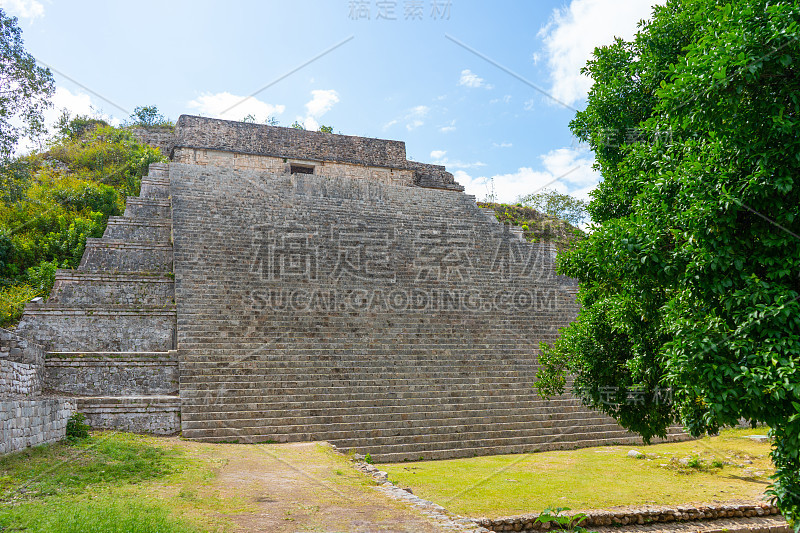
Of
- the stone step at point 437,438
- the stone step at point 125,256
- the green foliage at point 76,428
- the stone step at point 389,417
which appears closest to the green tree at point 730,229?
the stone step at point 437,438

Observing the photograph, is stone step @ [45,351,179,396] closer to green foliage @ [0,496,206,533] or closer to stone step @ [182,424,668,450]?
stone step @ [182,424,668,450]

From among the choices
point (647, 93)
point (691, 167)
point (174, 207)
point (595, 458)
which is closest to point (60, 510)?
point (691, 167)

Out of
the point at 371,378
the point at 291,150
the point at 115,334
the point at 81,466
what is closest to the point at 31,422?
the point at 81,466

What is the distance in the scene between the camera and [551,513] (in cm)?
566

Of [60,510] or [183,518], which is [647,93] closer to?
[183,518]

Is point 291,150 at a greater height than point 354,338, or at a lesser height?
greater

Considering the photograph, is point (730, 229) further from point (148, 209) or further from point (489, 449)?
point (148, 209)

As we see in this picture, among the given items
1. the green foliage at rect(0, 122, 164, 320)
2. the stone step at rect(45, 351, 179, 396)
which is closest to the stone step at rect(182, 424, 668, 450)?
the stone step at rect(45, 351, 179, 396)

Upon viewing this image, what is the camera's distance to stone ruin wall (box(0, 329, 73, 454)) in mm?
6066

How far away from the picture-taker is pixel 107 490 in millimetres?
5094

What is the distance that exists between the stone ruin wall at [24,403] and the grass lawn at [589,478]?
461 cm

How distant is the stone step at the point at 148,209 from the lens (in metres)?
15.5

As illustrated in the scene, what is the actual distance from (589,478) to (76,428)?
758 centimetres

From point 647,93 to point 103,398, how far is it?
30.1 ft
